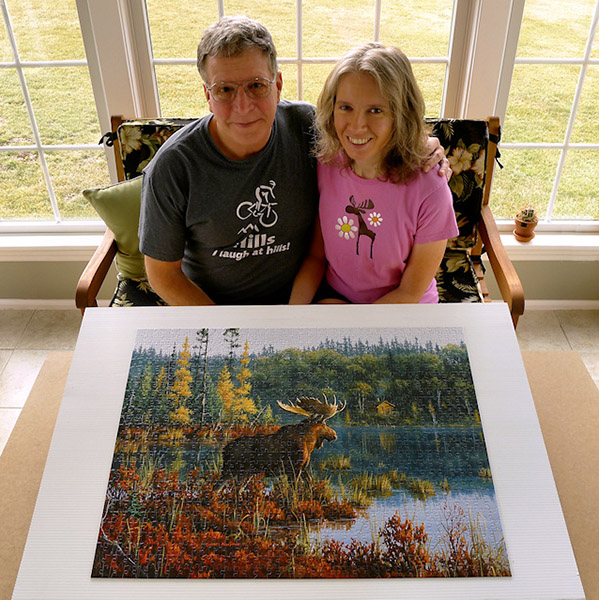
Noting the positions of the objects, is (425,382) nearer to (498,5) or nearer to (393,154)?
(393,154)

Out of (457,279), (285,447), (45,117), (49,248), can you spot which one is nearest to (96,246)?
(49,248)

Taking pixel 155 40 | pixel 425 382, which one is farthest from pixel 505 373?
pixel 155 40

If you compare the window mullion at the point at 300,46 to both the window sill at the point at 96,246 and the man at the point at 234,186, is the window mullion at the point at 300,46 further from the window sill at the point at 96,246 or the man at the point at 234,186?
the window sill at the point at 96,246

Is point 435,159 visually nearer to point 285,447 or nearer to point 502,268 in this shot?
point 502,268

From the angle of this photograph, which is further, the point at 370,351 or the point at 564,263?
the point at 564,263

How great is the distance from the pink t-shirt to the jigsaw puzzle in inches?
12.2

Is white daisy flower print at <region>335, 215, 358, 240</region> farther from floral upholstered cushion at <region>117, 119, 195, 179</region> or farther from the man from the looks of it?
floral upholstered cushion at <region>117, 119, 195, 179</region>

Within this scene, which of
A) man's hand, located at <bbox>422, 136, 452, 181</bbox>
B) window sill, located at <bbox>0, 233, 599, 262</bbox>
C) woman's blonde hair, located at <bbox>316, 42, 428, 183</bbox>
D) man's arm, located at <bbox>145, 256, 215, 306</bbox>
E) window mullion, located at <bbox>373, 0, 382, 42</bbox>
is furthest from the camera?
window sill, located at <bbox>0, 233, 599, 262</bbox>

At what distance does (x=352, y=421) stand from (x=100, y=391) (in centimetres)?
57

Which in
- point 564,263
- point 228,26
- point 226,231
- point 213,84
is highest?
point 228,26

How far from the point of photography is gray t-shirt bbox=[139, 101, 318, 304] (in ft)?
5.38

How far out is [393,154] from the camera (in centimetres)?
161

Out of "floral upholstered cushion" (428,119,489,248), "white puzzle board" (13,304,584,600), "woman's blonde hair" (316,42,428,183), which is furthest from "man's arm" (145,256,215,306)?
"floral upholstered cushion" (428,119,489,248)

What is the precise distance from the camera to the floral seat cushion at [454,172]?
2197 mm
